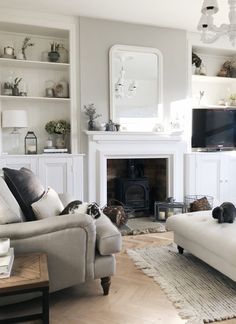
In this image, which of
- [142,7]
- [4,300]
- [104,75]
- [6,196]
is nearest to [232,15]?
[142,7]

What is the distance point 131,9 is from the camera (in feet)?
13.2

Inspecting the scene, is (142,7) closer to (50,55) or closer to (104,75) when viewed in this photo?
(104,75)

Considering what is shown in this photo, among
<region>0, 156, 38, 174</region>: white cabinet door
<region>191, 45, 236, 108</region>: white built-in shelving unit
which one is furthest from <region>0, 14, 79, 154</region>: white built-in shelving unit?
<region>191, 45, 236, 108</region>: white built-in shelving unit

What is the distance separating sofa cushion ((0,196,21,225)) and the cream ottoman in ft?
4.88

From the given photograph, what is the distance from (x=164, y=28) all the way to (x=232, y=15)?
214cm

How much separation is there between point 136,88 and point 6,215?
10.2 feet

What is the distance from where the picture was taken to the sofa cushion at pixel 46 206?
92.7 inches

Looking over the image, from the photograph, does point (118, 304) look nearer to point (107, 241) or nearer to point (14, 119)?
point (107, 241)

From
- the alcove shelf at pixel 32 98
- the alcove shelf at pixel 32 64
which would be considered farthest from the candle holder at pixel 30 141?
the alcove shelf at pixel 32 64

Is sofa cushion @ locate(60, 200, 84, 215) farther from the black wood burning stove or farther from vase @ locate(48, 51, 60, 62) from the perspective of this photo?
vase @ locate(48, 51, 60, 62)

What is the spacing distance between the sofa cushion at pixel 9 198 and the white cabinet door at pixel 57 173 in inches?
65.8

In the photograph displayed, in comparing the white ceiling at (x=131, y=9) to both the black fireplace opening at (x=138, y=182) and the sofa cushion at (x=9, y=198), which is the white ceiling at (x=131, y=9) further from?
the sofa cushion at (x=9, y=198)

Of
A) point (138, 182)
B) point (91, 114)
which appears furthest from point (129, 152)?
point (91, 114)

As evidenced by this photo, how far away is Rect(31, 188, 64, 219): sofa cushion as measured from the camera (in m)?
2.35
